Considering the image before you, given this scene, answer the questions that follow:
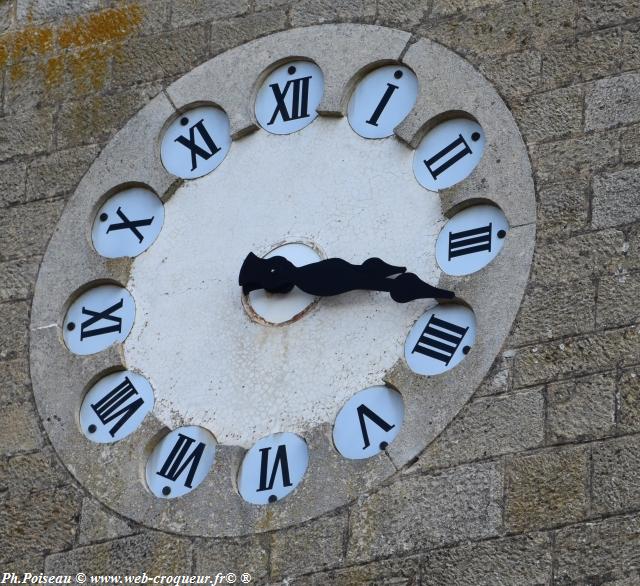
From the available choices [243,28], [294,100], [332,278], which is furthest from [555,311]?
[243,28]

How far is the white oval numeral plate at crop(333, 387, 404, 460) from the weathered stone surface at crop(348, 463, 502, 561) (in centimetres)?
23

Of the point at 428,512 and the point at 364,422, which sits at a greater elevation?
the point at 364,422

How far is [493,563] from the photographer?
9078 mm

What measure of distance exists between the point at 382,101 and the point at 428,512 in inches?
75.7

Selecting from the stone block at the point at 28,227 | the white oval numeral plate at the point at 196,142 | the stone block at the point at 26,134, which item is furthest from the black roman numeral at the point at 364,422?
the stone block at the point at 26,134

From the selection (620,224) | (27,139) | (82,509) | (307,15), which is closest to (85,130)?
(27,139)

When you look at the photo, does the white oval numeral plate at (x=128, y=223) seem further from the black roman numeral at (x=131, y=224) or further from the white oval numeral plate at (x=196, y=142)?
the white oval numeral plate at (x=196, y=142)

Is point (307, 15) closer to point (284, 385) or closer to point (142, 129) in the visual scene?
point (142, 129)

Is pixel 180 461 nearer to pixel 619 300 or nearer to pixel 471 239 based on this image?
pixel 471 239

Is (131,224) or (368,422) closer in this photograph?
(368,422)

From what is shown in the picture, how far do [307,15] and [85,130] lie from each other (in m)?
1.07

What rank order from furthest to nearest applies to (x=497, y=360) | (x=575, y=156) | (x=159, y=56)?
(x=159, y=56), (x=575, y=156), (x=497, y=360)

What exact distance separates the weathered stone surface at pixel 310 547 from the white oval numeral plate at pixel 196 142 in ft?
5.97

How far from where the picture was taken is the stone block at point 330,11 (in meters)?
10.7
